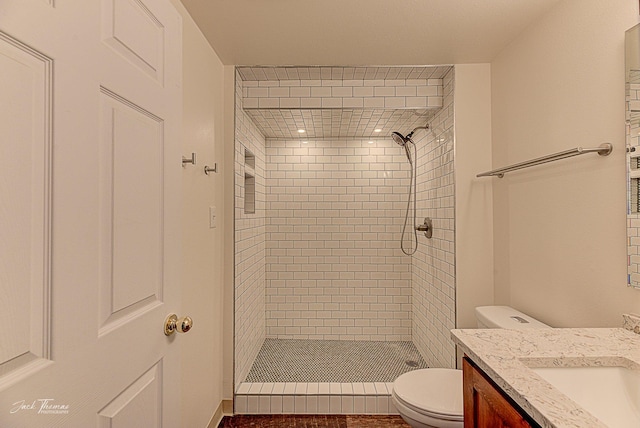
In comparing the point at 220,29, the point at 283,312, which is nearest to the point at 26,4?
the point at 220,29

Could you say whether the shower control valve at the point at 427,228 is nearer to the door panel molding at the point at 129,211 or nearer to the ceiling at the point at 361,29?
the ceiling at the point at 361,29

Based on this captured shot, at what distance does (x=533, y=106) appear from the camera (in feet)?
5.92

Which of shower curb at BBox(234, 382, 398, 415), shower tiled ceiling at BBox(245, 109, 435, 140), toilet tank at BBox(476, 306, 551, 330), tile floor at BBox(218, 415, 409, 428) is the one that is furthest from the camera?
shower tiled ceiling at BBox(245, 109, 435, 140)

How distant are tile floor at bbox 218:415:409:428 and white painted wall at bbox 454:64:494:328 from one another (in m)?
0.74

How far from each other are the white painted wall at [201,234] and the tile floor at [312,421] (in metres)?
0.18

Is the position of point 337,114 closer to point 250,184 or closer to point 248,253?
point 250,184

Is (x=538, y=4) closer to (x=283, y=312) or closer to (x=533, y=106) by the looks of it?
(x=533, y=106)

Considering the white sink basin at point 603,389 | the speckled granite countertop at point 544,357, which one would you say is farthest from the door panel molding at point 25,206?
the white sink basin at point 603,389

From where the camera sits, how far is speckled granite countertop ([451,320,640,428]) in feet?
2.35

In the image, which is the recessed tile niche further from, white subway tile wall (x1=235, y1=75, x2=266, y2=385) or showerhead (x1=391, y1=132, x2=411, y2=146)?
showerhead (x1=391, y1=132, x2=411, y2=146)

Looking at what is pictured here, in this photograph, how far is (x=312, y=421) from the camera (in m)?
2.19

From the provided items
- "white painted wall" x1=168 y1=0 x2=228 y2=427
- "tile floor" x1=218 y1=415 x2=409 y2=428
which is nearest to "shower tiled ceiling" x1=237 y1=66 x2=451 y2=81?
"white painted wall" x1=168 y1=0 x2=228 y2=427

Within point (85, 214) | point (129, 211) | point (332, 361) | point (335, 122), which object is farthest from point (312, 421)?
point (335, 122)

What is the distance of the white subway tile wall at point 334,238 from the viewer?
3.53 metres
